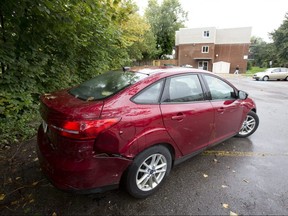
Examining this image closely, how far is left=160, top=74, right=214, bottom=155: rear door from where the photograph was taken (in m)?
2.38

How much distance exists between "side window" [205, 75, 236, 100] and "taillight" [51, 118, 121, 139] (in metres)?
1.93

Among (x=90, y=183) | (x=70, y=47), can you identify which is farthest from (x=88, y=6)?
(x=90, y=183)

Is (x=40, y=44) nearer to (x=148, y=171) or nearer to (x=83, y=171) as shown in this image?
(x=83, y=171)

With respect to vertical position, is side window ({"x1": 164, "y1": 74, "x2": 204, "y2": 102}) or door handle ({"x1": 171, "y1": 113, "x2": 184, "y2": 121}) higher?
side window ({"x1": 164, "y1": 74, "x2": 204, "y2": 102})

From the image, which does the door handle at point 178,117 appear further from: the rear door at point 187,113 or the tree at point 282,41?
the tree at point 282,41

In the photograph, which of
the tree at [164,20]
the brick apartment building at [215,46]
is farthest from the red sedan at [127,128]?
the tree at [164,20]

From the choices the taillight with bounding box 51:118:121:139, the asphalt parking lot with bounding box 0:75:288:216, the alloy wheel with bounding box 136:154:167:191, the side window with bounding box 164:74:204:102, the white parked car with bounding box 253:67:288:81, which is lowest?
the white parked car with bounding box 253:67:288:81

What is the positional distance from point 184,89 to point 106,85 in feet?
3.61

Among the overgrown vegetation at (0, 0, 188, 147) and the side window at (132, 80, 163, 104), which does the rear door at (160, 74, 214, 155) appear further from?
the overgrown vegetation at (0, 0, 188, 147)

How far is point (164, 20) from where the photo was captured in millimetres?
35188

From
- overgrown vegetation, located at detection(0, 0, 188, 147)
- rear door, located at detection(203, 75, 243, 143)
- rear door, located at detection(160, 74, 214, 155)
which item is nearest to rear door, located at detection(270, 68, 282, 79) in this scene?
rear door, located at detection(203, 75, 243, 143)

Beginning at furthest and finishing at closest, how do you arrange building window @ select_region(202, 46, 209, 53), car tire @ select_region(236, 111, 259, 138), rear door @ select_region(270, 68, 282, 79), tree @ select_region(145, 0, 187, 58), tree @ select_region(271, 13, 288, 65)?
tree @ select_region(145, 0, 187, 58), building window @ select_region(202, 46, 209, 53), tree @ select_region(271, 13, 288, 65), rear door @ select_region(270, 68, 282, 79), car tire @ select_region(236, 111, 259, 138)

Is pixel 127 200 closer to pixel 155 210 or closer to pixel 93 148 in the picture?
pixel 155 210

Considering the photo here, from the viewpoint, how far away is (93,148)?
1.85 metres
